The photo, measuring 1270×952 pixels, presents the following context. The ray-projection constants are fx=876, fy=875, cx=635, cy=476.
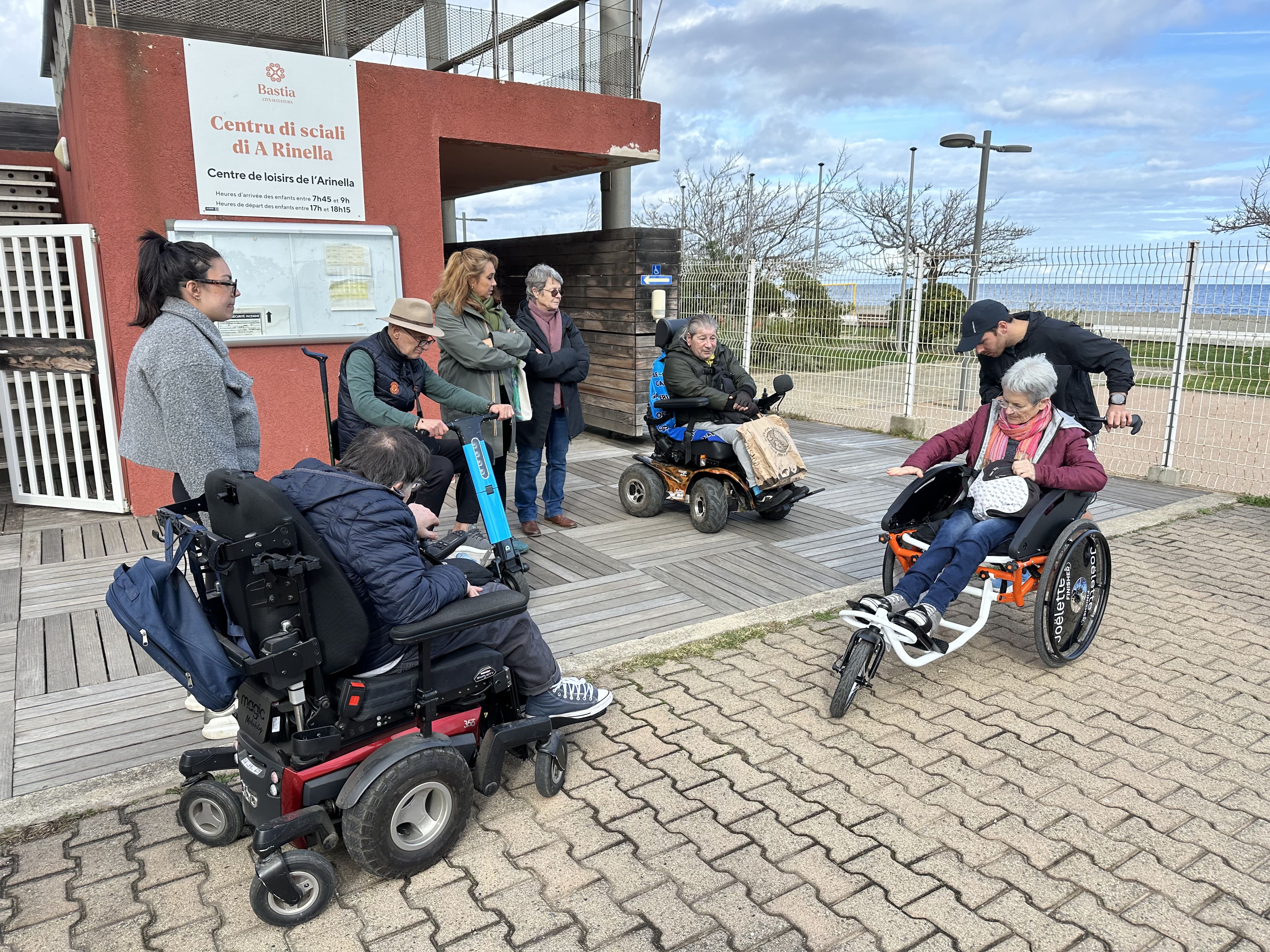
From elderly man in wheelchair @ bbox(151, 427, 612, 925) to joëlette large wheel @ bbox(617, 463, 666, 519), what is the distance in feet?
11.1

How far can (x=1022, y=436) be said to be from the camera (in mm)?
3812

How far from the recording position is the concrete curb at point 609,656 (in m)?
2.74

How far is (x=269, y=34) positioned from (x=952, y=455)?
703 centimetres

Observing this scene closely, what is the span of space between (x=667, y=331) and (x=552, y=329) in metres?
0.75

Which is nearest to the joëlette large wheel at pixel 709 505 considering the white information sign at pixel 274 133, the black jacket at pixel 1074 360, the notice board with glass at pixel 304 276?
the black jacket at pixel 1074 360

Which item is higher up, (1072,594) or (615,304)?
(615,304)

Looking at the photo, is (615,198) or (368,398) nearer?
(368,398)

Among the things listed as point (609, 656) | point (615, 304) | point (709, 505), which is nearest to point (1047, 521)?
point (609, 656)

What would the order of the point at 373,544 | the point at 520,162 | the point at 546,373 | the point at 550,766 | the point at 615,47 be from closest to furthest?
the point at 373,544 < the point at 550,766 < the point at 546,373 < the point at 615,47 < the point at 520,162

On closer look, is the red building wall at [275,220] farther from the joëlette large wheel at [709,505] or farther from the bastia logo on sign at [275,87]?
the joëlette large wheel at [709,505]

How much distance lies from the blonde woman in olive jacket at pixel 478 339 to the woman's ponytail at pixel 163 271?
1.98 meters

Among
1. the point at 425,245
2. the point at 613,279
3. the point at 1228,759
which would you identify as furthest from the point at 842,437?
the point at 1228,759

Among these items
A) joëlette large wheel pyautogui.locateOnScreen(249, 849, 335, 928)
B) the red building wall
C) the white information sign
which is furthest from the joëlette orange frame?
the white information sign

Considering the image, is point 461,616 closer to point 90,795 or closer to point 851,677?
point 90,795
